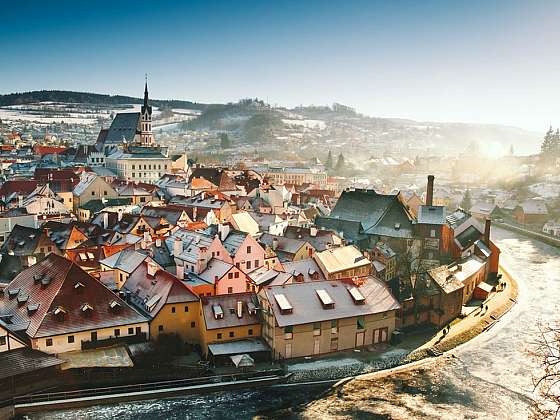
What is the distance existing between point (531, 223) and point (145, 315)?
69773mm

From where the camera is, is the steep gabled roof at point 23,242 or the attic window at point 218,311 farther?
the steep gabled roof at point 23,242

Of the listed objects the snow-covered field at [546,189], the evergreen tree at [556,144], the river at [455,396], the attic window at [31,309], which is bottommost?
the river at [455,396]

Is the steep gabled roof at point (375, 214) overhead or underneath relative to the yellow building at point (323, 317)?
overhead

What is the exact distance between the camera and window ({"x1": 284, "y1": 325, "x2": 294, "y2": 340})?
30.3m

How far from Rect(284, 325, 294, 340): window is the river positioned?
307 cm

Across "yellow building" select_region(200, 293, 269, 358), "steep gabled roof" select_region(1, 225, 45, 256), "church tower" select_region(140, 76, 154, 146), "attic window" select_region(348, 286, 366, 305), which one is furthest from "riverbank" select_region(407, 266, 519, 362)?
"church tower" select_region(140, 76, 154, 146)

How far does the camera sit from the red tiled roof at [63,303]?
2873 cm

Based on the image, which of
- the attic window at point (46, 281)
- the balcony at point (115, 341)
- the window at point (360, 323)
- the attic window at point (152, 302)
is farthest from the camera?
the window at point (360, 323)

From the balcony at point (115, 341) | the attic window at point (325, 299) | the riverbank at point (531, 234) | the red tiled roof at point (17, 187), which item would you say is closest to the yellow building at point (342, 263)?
the attic window at point (325, 299)

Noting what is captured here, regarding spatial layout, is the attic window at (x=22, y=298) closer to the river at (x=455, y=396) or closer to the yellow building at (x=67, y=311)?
the yellow building at (x=67, y=311)

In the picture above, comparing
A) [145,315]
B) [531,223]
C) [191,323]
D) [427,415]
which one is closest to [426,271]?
[427,415]

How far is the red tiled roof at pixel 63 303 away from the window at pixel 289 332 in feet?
26.2

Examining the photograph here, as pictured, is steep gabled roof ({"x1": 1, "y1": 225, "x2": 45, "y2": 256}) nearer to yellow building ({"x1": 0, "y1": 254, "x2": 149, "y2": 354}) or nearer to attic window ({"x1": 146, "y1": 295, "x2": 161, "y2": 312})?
yellow building ({"x1": 0, "y1": 254, "x2": 149, "y2": 354})

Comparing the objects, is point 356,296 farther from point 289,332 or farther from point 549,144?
point 549,144
